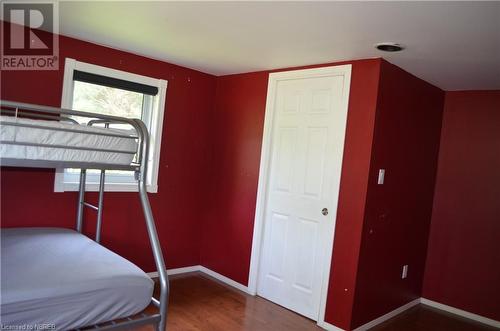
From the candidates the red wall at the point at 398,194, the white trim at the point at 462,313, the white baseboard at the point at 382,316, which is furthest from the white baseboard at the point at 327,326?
the white trim at the point at 462,313

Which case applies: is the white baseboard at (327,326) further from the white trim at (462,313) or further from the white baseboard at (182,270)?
the white baseboard at (182,270)

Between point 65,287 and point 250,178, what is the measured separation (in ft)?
7.30

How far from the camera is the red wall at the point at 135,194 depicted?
296cm

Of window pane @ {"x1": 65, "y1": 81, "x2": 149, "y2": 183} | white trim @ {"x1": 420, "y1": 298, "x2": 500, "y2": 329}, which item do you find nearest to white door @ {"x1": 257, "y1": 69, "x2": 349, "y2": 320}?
window pane @ {"x1": 65, "y1": 81, "x2": 149, "y2": 183}

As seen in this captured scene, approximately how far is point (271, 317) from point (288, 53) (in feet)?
6.81

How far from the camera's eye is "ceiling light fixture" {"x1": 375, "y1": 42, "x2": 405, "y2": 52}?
8.32ft

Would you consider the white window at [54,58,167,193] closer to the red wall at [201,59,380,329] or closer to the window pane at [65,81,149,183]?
the window pane at [65,81,149,183]

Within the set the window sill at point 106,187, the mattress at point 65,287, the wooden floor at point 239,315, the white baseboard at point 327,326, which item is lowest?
the wooden floor at point 239,315

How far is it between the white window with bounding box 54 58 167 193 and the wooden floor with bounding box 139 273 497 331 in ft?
3.36

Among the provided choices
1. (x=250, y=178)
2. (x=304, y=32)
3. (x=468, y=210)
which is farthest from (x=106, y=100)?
(x=468, y=210)

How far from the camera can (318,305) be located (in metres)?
3.16

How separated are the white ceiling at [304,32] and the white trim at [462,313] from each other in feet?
6.70

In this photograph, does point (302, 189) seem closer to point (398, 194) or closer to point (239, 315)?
point (398, 194)

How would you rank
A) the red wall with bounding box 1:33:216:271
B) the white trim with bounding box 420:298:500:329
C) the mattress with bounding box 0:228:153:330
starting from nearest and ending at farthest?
the mattress with bounding box 0:228:153:330 < the red wall with bounding box 1:33:216:271 < the white trim with bounding box 420:298:500:329
